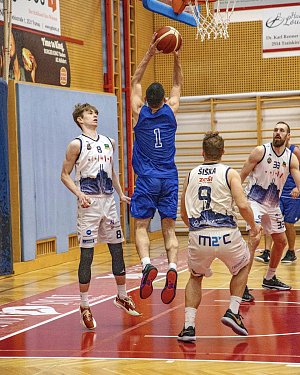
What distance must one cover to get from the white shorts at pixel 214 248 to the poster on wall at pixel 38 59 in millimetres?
6356

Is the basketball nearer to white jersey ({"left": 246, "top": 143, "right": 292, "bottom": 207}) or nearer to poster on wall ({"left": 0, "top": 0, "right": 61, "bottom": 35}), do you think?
white jersey ({"left": 246, "top": 143, "right": 292, "bottom": 207})

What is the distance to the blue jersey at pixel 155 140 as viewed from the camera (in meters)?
7.93

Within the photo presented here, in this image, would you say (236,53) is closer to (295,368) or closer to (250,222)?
(250,222)

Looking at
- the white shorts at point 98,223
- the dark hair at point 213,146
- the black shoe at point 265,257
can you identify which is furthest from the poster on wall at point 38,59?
the dark hair at point 213,146

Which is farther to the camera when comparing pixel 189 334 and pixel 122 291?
pixel 122 291

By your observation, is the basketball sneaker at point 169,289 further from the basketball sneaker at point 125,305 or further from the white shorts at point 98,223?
the basketball sneaker at point 125,305

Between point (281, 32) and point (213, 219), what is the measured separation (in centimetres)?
1149

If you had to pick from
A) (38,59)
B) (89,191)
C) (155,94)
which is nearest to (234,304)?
(89,191)

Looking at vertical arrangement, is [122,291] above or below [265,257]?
→ above

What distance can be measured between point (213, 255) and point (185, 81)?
1187cm

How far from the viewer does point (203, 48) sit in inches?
716

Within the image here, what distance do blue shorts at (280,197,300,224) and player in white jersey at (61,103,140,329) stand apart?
17.6ft

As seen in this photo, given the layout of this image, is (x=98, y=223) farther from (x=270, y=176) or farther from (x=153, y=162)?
(x=270, y=176)

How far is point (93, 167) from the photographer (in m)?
7.62
